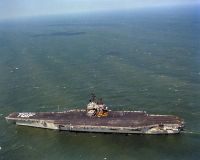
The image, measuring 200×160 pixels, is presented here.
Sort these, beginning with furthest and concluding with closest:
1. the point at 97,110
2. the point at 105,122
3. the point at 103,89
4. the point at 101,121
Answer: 1. the point at 103,89
2. the point at 97,110
3. the point at 101,121
4. the point at 105,122

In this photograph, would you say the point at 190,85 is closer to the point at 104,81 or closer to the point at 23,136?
the point at 104,81

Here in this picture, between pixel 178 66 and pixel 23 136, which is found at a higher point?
pixel 178 66

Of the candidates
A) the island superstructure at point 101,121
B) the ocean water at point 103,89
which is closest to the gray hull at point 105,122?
the island superstructure at point 101,121

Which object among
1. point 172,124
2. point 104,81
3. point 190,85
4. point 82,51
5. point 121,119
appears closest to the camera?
point 172,124

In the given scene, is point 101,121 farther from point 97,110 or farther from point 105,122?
point 97,110

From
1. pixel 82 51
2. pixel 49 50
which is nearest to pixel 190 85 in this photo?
pixel 82 51

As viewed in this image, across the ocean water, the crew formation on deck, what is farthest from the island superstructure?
the ocean water

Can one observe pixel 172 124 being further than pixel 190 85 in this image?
No

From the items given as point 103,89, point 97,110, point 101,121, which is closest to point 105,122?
point 101,121
